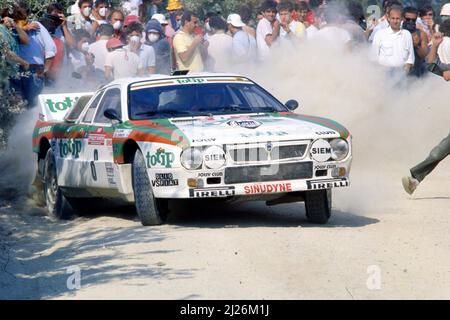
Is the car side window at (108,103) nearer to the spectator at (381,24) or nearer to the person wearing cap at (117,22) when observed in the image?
the person wearing cap at (117,22)

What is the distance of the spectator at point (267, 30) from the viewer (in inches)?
834

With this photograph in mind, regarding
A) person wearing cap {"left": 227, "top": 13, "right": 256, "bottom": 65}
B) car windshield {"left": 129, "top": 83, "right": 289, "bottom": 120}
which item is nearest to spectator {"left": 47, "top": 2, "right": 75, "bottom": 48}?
person wearing cap {"left": 227, "top": 13, "right": 256, "bottom": 65}

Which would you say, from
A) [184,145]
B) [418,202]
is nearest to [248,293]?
[184,145]

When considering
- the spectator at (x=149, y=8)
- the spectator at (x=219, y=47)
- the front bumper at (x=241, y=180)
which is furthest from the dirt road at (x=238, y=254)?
the spectator at (x=149, y=8)

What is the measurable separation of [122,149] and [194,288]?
11.8ft

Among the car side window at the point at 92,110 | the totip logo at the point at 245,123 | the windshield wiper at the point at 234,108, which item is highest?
the totip logo at the point at 245,123

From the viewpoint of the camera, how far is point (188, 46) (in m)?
19.1

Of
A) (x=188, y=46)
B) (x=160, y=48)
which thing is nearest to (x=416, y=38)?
(x=188, y=46)

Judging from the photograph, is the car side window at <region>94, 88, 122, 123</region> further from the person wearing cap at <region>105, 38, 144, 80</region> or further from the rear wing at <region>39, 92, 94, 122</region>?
the person wearing cap at <region>105, 38, 144, 80</region>

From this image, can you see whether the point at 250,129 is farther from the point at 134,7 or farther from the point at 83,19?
the point at 134,7

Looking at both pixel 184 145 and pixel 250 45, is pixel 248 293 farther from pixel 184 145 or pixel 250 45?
pixel 250 45

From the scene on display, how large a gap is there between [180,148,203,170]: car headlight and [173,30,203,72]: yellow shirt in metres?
7.82

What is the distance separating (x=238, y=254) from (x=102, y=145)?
9.97 feet

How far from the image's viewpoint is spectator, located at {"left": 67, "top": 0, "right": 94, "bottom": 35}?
20.2m
